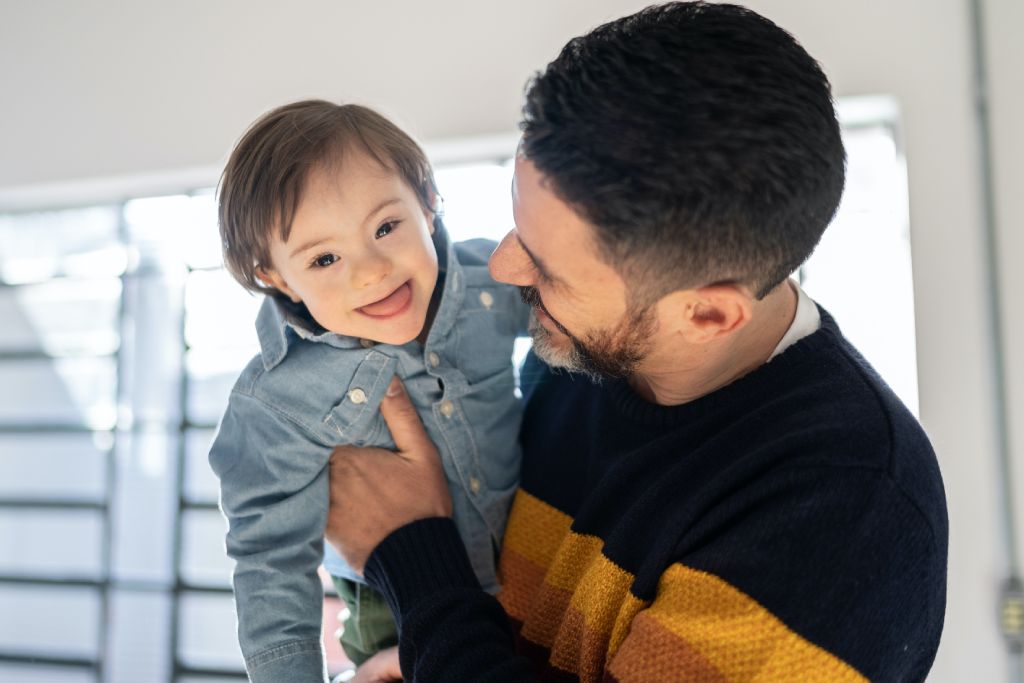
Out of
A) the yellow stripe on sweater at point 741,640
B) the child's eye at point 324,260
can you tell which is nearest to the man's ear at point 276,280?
the child's eye at point 324,260

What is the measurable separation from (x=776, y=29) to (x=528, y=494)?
0.71 m

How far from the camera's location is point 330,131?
1.31m

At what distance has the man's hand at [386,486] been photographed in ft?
3.95

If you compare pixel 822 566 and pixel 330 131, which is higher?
pixel 330 131

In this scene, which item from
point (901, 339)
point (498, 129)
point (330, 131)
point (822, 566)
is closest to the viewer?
point (822, 566)

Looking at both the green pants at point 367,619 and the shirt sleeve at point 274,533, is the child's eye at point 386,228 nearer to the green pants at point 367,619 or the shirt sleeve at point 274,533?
the shirt sleeve at point 274,533

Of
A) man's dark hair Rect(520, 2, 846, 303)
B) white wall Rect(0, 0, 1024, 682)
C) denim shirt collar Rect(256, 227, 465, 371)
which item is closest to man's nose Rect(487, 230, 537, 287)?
man's dark hair Rect(520, 2, 846, 303)

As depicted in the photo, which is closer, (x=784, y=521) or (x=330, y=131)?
(x=784, y=521)

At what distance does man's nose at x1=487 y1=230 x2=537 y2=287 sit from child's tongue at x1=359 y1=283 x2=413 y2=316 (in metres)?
0.23

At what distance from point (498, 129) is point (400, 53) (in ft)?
1.16

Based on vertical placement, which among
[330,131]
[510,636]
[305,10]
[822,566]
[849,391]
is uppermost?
[305,10]

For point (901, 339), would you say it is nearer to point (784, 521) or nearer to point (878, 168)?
point (878, 168)

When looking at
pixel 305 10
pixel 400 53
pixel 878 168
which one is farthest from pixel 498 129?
pixel 878 168

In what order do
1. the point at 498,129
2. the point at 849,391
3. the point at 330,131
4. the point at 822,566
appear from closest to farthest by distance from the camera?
the point at 822,566 → the point at 849,391 → the point at 330,131 → the point at 498,129
